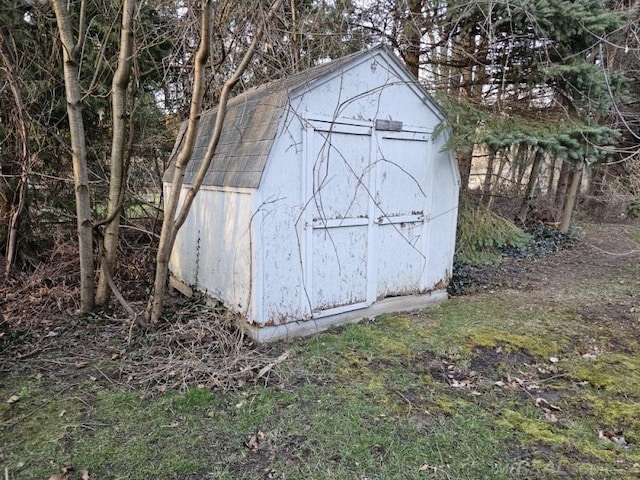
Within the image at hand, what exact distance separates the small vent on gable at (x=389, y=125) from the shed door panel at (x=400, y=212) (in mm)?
103

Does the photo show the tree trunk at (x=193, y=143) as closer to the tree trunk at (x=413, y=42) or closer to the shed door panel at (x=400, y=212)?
the shed door panel at (x=400, y=212)

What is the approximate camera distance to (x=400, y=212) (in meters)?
4.91

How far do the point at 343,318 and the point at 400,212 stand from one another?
4.81 ft

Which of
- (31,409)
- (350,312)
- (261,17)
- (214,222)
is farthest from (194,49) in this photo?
(31,409)

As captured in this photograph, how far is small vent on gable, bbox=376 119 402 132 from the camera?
4.50 metres

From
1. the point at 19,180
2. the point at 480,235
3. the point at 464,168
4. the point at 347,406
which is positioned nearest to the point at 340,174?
the point at 347,406

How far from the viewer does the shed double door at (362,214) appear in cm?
422

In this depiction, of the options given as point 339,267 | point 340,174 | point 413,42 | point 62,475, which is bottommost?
point 62,475

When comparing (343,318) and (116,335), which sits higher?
(343,318)

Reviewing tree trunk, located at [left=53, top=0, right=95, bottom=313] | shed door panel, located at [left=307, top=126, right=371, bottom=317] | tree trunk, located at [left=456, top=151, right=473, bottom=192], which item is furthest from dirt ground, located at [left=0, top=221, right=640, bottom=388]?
tree trunk, located at [left=456, top=151, right=473, bottom=192]

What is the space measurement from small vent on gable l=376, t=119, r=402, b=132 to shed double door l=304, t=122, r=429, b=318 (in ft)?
0.22

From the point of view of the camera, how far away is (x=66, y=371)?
351 cm

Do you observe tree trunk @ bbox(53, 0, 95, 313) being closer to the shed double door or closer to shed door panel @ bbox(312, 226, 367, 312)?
the shed double door

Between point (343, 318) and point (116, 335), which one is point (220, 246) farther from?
Answer: point (343, 318)
